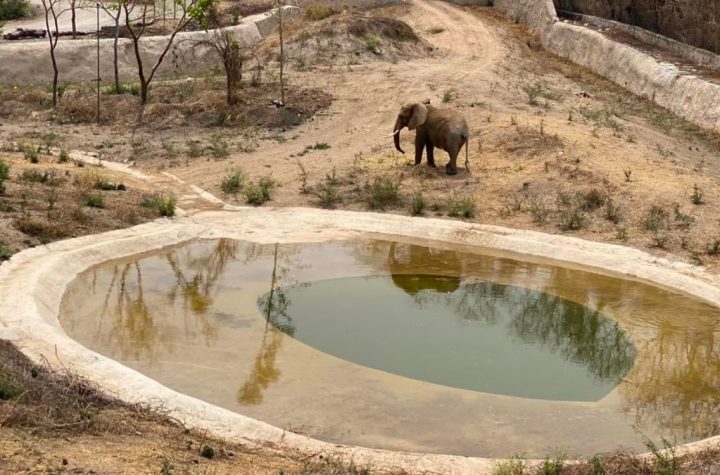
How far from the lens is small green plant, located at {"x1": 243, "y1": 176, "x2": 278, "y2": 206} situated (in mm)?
17438

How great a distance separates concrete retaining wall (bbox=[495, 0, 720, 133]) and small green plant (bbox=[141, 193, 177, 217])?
1153 centimetres

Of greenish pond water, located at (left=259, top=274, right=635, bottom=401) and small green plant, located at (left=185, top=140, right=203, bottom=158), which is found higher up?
greenish pond water, located at (left=259, top=274, right=635, bottom=401)

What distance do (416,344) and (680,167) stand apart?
8440mm

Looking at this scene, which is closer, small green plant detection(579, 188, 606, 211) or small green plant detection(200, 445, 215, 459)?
small green plant detection(200, 445, 215, 459)

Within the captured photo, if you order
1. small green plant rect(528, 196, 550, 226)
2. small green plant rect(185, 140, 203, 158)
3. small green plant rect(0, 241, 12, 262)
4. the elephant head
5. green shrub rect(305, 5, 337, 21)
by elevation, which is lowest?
small green plant rect(185, 140, 203, 158)

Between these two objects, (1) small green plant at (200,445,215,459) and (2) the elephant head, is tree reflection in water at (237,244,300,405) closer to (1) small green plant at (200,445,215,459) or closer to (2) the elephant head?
(1) small green plant at (200,445,215,459)

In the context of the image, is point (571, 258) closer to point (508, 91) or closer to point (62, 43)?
point (508, 91)

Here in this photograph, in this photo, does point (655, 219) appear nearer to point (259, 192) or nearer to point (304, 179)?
point (304, 179)

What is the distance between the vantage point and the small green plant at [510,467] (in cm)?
822

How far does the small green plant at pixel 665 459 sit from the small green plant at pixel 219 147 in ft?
41.6

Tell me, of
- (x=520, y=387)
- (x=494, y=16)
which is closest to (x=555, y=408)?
(x=520, y=387)

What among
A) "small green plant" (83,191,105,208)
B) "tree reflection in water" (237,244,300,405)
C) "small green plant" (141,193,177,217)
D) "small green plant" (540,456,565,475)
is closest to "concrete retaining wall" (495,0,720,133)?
"small green plant" (141,193,177,217)

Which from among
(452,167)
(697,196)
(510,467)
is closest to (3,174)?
(452,167)

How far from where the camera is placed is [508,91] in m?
24.2
